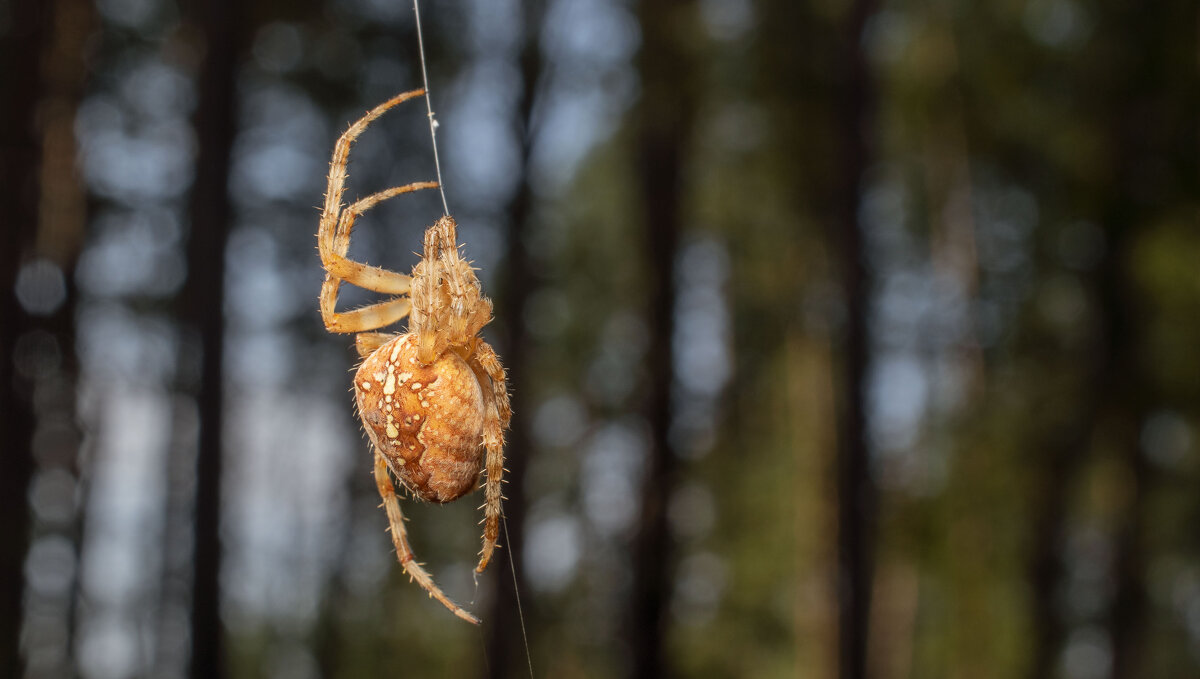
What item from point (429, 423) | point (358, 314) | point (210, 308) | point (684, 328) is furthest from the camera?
point (684, 328)

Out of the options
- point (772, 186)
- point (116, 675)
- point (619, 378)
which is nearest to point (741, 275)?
point (772, 186)

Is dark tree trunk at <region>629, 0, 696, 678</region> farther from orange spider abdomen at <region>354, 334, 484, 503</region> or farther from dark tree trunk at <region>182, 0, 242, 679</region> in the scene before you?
orange spider abdomen at <region>354, 334, 484, 503</region>

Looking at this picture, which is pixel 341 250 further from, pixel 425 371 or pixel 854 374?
pixel 854 374

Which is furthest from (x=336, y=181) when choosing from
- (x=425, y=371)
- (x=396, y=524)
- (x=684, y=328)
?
(x=684, y=328)

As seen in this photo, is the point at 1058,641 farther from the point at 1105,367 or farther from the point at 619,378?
the point at 619,378

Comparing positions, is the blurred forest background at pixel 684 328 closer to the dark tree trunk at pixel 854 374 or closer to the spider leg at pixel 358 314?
the dark tree trunk at pixel 854 374

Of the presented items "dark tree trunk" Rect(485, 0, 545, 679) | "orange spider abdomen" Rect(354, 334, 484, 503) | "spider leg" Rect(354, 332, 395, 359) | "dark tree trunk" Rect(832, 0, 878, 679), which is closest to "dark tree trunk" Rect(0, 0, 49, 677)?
"dark tree trunk" Rect(485, 0, 545, 679)
